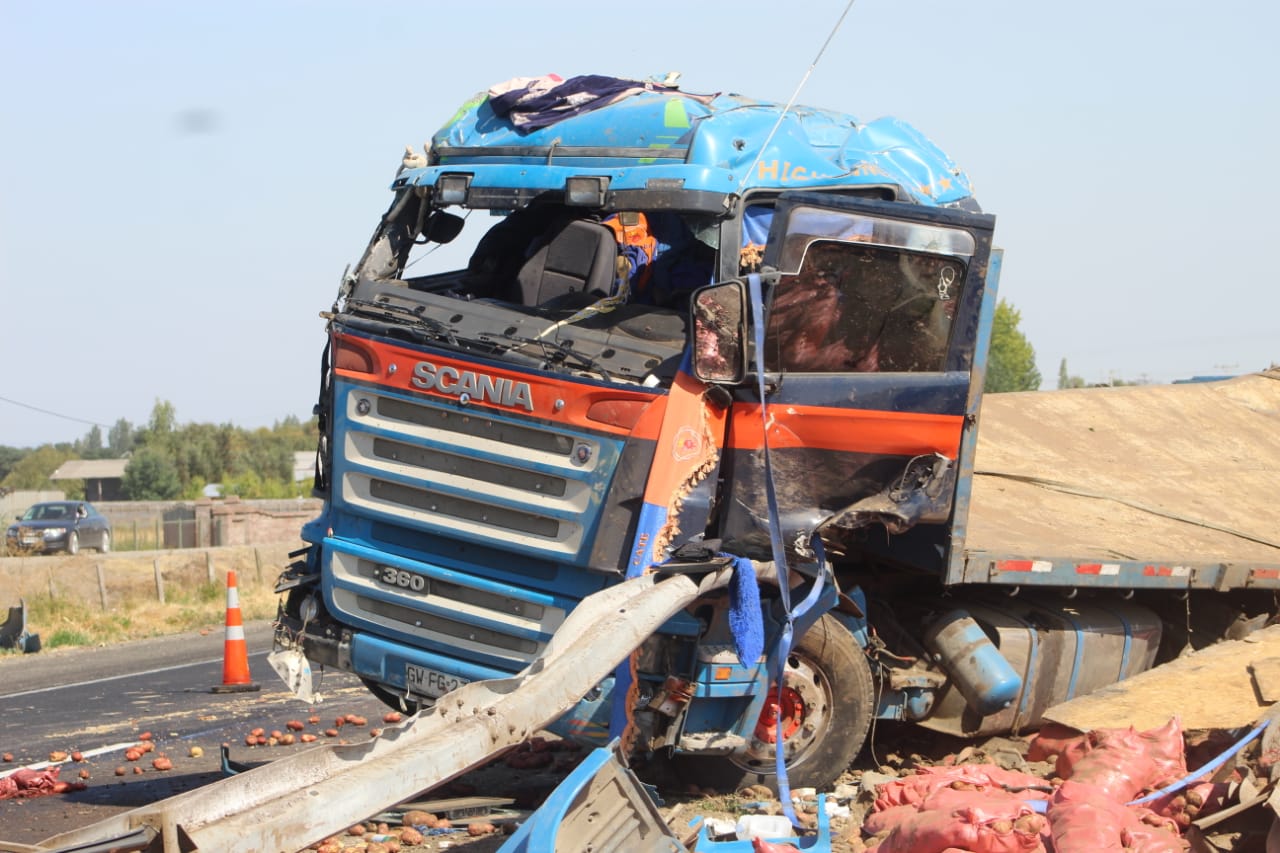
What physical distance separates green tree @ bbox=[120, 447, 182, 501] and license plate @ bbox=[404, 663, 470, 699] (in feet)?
220

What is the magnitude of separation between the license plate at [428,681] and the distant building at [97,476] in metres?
75.9

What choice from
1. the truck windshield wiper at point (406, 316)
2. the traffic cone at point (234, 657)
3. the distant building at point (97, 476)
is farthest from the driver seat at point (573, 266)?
the distant building at point (97, 476)

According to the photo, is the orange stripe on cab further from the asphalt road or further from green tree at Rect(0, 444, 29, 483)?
green tree at Rect(0, 444, 29, 483)

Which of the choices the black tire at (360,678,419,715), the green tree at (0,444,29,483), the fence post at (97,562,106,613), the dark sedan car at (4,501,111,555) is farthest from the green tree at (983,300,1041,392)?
the green tree at (0,444,29,483)

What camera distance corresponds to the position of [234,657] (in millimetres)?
10914

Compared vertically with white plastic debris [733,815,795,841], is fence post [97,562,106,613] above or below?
below

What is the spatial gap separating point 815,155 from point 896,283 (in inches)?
28.4

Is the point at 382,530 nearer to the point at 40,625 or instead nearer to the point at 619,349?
the point at 619,349

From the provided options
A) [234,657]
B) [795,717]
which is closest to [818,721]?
[795,717]

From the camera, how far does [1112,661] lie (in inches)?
311

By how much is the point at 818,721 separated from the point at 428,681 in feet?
5.70

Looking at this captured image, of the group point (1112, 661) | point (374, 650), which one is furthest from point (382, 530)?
point (1112, 661)

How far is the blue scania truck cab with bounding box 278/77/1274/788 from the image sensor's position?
595 cm

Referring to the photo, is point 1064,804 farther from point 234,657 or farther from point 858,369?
point 234,657
